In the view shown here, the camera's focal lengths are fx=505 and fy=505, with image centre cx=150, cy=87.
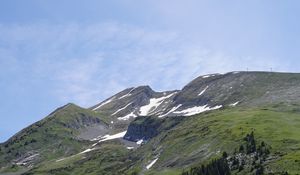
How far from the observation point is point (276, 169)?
174500 millimetres

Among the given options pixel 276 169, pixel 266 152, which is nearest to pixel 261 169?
pixel 276 169

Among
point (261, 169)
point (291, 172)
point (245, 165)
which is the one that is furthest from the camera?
point (245, 165)

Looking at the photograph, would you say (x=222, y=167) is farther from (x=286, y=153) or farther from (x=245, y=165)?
(x=286, y=153)

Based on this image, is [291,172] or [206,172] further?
[206,172]

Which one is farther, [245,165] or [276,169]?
[245,165]

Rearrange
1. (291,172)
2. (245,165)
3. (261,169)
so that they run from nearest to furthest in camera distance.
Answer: (291,172) → (261,169) → (245,165)

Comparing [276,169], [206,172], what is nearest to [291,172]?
[276,169]

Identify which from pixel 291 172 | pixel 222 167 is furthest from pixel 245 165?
pixel 291 172

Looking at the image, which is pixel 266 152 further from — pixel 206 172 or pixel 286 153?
pixel 206 172

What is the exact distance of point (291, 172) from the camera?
165750 millimetres

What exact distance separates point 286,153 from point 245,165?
16.1 meters

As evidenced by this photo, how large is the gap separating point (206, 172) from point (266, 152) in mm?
24781

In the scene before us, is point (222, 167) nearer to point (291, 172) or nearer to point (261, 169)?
point (261, 169)

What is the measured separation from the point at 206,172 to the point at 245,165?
16.3 meters
